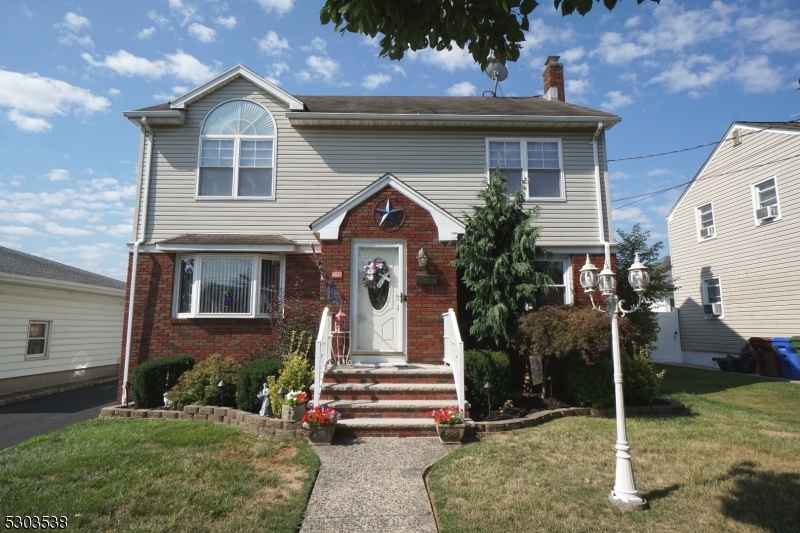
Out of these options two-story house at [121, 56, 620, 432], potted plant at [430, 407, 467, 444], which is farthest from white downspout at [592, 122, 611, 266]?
potted plant at [430, 407, 467, 444]

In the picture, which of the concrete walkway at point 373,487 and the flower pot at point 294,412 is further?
A: the flower pot at point 294,412

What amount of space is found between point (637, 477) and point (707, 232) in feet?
52.4

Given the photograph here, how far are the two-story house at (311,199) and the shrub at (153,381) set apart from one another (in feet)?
3.18

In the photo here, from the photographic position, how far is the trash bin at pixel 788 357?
1338cm

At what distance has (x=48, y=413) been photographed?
10.6m

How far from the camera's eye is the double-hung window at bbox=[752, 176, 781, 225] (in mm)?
14494

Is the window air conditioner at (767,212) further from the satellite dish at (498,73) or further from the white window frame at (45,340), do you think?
the white window frame at (45,340)

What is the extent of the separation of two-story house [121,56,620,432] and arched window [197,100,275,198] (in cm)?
3

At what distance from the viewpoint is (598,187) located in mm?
11133

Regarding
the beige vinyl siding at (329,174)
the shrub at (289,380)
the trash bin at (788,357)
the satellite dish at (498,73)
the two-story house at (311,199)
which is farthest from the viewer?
the satellite dish at (498,73)

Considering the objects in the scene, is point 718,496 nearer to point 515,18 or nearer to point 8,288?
point 515,18

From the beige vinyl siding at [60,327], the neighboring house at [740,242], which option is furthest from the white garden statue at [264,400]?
the neighboring house at [740,242]

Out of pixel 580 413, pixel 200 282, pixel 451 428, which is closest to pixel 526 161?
pixel 580 413

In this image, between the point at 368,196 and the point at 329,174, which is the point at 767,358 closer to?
the point at 368,196
